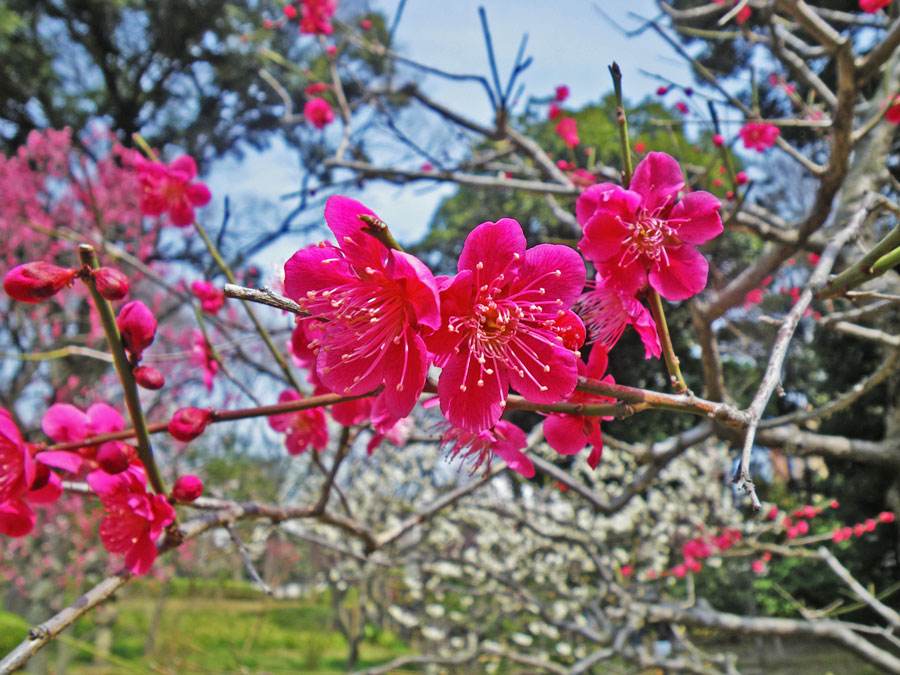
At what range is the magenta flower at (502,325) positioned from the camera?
487 millimetres

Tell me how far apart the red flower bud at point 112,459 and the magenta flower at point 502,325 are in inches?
15.7

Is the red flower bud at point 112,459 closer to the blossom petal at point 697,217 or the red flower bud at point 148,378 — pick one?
the red flower bud at point 148,378

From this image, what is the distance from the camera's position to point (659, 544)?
5.41 m

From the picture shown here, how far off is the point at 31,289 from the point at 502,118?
1680 millimetres

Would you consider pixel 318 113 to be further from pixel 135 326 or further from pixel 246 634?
pixel 246 634

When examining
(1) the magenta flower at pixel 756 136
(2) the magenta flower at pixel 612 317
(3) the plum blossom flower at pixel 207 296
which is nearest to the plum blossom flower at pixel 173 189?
(3) the plum blossom flower at pixel 207 296

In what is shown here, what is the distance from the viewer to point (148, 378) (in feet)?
1.89

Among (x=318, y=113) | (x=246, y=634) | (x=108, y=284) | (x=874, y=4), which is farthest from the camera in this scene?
(x=246, y=634)

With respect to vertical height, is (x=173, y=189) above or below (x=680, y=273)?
above

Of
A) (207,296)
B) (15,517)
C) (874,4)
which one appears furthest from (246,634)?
(874,4)

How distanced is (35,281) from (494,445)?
51 cm

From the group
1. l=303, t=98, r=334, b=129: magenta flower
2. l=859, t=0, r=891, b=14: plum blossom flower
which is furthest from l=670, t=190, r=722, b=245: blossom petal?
l=303, t=98, r=334, b=129: magenta flower

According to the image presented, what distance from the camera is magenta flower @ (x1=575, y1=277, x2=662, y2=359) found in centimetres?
62

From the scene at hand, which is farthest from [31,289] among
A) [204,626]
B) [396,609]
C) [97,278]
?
[204,626]
